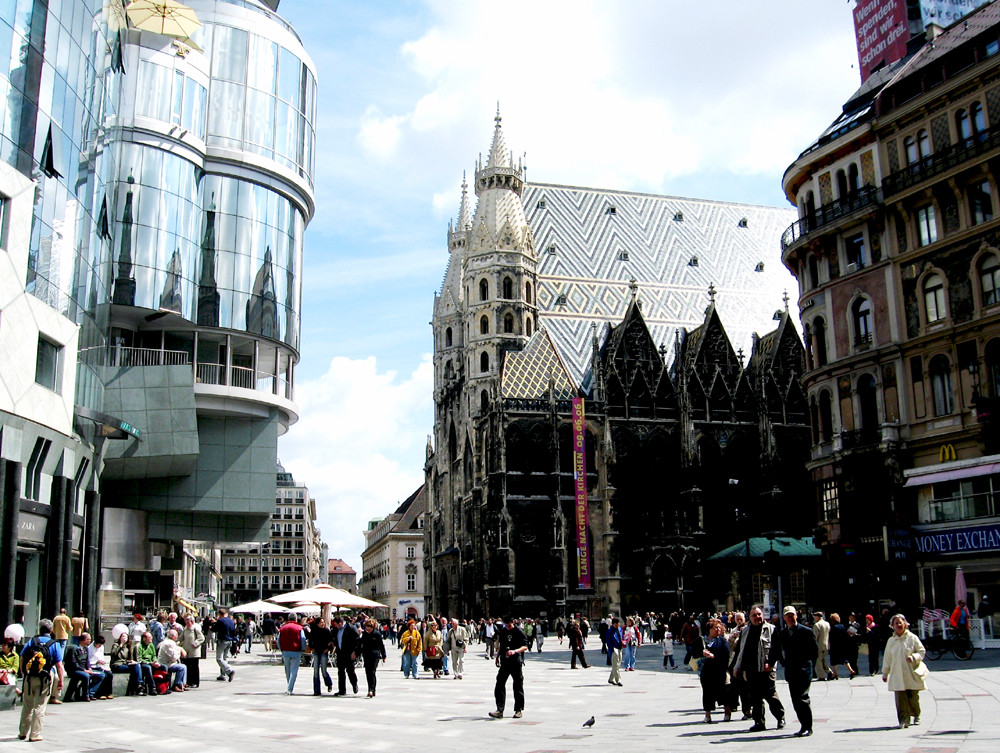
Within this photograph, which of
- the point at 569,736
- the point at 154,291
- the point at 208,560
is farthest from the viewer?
the point at 208,560

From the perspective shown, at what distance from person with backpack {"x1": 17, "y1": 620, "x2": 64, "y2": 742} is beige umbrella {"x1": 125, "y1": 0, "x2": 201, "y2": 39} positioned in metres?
34.2

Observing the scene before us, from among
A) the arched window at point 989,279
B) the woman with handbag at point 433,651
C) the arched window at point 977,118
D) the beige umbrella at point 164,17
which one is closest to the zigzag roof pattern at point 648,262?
the beige umbrella at point 164,17

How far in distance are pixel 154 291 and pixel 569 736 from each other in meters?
33.3

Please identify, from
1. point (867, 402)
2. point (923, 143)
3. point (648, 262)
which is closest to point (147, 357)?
point (867, 402)

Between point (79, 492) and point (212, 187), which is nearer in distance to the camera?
point (79, 492)

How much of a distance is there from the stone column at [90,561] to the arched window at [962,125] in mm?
30375

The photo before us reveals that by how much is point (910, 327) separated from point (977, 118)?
649 centimetres

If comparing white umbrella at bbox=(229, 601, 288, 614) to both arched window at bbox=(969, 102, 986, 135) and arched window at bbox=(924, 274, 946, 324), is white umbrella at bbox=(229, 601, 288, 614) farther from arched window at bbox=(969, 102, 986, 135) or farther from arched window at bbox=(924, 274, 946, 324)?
arched window at bbox=(969, 102, 986, 135)

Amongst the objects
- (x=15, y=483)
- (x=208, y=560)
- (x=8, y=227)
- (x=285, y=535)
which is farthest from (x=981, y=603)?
(x=285, y=535)

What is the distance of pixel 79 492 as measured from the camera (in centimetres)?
3544

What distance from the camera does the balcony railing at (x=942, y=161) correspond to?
30.8 metres

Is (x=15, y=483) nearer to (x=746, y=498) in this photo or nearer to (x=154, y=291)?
(x=154, y=291)

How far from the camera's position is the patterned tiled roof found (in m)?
69.7

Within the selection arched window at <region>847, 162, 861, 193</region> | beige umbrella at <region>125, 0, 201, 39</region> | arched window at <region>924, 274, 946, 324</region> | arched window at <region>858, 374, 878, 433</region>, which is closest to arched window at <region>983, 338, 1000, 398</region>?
arched window at <region>924, 274, 946, 324</region>
